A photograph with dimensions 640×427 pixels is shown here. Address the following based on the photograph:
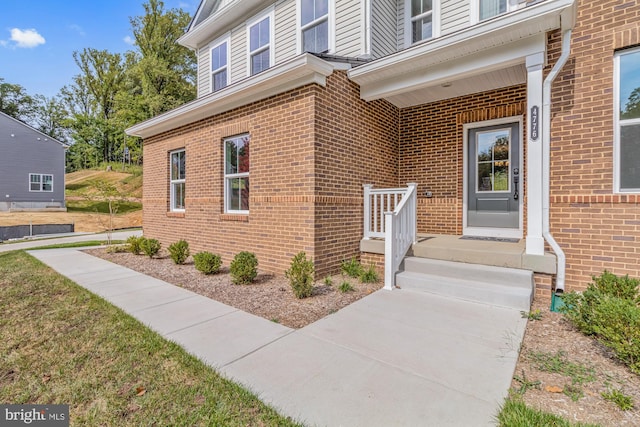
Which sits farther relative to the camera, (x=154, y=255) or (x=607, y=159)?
(x=154, y=255)

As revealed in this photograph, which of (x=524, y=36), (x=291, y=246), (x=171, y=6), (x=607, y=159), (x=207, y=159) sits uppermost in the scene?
(x=171, y=6)

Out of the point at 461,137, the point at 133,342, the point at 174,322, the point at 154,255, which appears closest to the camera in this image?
the point at 133,342

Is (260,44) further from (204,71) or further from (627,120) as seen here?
(627,120)

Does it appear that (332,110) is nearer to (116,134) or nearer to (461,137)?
(461,137)

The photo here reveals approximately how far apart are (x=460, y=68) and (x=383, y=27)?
2.83m

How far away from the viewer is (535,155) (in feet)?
13.6

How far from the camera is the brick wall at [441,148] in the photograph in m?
5.99

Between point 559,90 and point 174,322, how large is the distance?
19.6ft

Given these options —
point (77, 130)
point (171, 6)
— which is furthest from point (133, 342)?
point (77, 130)

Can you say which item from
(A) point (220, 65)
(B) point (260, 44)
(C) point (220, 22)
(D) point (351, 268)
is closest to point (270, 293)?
(D) point (351, 268)

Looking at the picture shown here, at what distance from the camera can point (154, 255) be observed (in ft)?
25.9

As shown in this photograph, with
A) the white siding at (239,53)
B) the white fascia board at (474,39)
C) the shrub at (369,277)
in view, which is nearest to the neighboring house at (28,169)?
the white siding at (239,53)

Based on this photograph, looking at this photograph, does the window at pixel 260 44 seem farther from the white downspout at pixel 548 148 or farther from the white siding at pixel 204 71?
the white downspout at pixel 548 148

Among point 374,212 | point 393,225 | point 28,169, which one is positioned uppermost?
point 28,169
